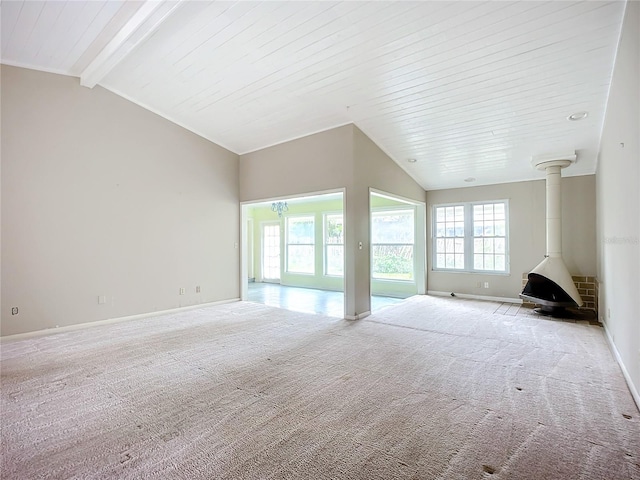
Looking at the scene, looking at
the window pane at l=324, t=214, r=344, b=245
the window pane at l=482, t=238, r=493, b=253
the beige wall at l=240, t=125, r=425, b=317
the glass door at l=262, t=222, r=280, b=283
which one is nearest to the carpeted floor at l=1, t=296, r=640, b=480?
the beige wall at l=240, t=125, r=425, b=317

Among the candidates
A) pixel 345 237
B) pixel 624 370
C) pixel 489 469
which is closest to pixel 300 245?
pixel 345 237

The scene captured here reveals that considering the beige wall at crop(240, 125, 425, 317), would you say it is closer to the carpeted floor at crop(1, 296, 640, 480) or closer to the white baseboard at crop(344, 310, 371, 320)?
the white baseboard at crop(344, 310, 371, 320)

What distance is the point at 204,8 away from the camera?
327 centimetres

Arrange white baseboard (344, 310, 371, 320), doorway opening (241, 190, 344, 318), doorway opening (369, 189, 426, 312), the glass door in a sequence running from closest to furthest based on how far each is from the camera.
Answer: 1. white baseboard (344, 310, 371, 320)
2. doorway opening (369, 189, 426, 312)
3. doorway opening (241, 190, 344, 318)
4. the glass door

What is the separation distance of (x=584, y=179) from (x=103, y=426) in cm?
761

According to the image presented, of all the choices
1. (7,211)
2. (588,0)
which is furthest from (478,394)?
(7,211)

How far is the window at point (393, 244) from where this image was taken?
7.77 m

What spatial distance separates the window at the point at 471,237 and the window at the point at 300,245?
339 cm

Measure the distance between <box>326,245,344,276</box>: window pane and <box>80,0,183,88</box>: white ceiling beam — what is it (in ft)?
19.8

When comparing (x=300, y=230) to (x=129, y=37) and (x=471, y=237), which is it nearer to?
(x=471, y=237)

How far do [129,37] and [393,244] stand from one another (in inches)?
248

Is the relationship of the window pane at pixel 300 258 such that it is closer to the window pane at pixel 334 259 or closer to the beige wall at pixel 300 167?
the window pane at pixel 334 259

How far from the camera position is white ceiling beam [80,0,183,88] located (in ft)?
10.6

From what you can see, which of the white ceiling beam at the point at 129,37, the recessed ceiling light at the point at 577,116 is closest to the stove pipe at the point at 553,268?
the recessed ceiling light at the point at 577,116
